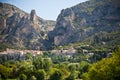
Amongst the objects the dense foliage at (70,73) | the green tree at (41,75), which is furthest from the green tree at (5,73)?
the green tree at (41,75)

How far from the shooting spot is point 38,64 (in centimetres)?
15625

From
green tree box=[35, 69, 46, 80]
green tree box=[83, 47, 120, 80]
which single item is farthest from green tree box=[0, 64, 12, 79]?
green tree box=[83, 47, 120, 80]

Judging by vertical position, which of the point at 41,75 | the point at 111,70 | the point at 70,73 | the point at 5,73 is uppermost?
the point at 111,70

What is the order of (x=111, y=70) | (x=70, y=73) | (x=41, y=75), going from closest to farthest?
(x=111, y=70), (x=41, y=75), (x=70, y=73)

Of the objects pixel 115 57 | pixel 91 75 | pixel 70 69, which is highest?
pixel 115 57

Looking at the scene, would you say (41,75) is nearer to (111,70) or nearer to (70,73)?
(70,73)

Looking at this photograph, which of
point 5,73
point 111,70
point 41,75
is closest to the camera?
point 111,70

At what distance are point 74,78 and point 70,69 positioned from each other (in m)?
39.1

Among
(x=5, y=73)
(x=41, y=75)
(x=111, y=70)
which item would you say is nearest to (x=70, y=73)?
(x=41, y=75)

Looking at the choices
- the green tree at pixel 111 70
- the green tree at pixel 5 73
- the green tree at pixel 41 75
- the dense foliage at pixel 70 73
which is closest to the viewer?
the green tree at pixel 111 70

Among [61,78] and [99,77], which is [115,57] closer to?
[99,77]

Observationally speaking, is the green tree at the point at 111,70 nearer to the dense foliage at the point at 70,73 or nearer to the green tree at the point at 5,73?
the dense foliage at the point at 70,73

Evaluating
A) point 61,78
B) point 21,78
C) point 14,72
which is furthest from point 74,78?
point 14,72

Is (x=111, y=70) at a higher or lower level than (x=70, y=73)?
higher
